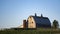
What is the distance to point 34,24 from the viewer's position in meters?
55.4

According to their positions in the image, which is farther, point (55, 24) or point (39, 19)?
point (39, 19)

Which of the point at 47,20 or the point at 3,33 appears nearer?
the point at 3,33

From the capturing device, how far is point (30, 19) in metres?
58.6

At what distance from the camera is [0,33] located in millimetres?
22812

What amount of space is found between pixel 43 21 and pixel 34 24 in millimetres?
3899

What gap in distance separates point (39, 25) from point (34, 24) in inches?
71.7

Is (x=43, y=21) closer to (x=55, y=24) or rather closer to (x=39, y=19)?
(x=39, y=19)

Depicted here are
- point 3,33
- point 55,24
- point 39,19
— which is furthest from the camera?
point 39,19

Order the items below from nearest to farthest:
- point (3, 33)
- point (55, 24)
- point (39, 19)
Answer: point (3, 33), point (55, 24), point (39, 19)

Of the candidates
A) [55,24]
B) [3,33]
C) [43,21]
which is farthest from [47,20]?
[3,33]

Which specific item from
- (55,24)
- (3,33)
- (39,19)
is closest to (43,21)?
(39,19)

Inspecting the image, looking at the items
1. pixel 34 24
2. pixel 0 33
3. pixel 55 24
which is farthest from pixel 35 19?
pixel 0 33

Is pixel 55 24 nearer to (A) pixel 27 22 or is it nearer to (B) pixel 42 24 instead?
(B) pixel 42 24

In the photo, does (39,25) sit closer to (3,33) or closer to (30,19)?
(30,19)
